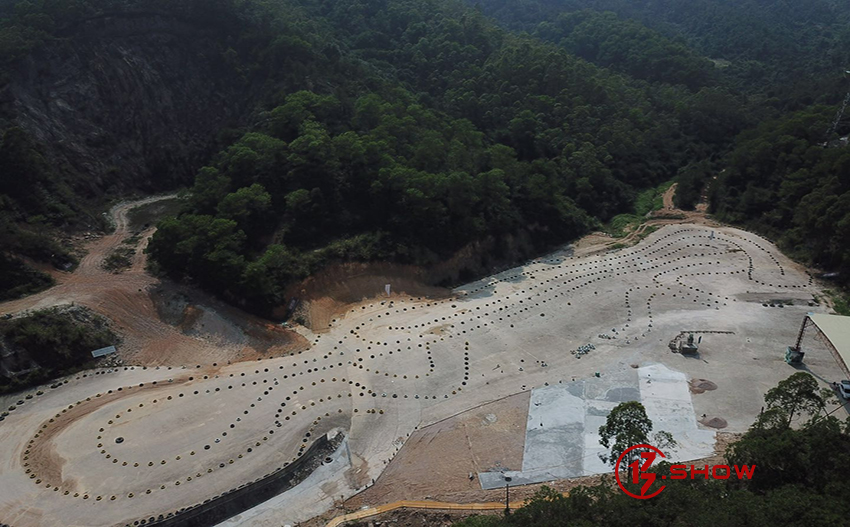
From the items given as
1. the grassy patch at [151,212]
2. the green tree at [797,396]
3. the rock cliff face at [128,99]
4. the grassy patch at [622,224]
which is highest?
the rock cliff face at [128,99]

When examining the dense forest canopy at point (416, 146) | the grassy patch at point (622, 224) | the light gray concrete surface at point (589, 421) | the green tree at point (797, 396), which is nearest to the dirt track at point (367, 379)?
the light gray concrete surface at point (589, 421)

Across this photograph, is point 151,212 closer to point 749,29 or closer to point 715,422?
point 715,422

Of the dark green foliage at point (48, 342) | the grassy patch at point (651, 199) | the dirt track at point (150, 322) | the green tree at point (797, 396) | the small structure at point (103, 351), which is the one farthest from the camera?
the grassy patch at point (651, 199)

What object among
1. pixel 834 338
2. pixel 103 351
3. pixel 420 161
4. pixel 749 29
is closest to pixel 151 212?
pixel 103 351

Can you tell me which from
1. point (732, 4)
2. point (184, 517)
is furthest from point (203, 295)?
point (732, 4)

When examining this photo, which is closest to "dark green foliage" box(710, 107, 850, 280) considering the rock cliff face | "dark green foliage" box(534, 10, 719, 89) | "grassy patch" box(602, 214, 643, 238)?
"grassy patch" box(602, 214, 643, 238)

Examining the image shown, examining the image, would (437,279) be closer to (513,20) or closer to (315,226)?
(315,226)

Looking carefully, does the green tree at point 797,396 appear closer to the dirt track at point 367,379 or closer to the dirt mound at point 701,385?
the dirt track at point 367,379
